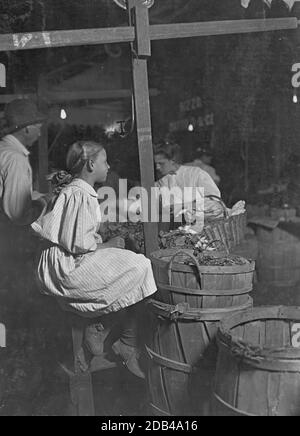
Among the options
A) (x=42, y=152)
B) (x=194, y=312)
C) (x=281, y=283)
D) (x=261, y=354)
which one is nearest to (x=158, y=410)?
(x=194, y=312)

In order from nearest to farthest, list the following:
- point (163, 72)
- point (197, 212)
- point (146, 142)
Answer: point (146, 142), point (197, 212), point (163, 72)

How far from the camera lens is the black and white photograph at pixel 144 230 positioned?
332 centimetres

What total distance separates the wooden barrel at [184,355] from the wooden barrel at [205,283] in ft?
0.14

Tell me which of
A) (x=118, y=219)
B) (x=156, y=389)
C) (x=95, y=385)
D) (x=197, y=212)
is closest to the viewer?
(x=156, y=389)

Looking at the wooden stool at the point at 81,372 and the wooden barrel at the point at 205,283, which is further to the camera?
the wooden stool at the point at 81,372

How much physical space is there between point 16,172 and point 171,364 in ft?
6.84

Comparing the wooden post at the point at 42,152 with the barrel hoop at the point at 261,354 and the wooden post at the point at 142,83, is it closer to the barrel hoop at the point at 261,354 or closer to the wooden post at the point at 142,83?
the wooden post at the point at 142,83

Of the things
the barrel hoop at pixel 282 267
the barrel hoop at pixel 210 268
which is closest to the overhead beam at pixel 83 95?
the barrel hoop at pixel 282 267

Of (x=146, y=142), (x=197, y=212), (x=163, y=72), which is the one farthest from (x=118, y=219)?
(x=163, y=72)

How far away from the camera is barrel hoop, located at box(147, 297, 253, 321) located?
10.9 ft

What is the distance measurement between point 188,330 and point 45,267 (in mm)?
1152

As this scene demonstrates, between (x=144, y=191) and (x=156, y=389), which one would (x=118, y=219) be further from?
(x=156, y=389)

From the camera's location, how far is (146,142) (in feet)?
12.9

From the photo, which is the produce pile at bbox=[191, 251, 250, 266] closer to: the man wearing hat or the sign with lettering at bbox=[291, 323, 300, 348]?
the sign with lettering at bbox=[291, 323, 300, 348]
